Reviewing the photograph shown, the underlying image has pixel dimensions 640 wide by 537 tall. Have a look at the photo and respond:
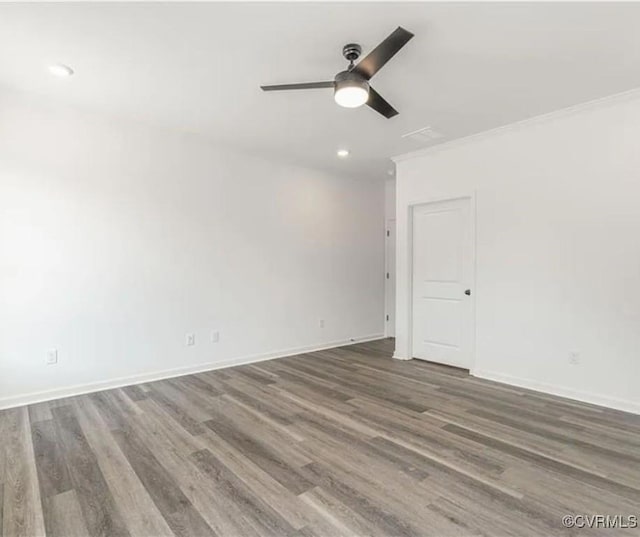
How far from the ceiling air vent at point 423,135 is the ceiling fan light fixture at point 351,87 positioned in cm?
178

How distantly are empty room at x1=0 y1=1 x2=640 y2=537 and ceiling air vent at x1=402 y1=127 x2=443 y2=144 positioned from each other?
30mm

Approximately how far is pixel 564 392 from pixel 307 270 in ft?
10.8

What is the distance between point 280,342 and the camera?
16.5ft

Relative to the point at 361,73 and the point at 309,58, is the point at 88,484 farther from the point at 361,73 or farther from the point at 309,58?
the point at 309,58

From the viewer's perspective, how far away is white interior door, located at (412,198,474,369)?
14.1 ft

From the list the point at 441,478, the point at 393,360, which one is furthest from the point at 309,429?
the point at 393,360

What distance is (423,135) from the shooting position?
405 centimetres

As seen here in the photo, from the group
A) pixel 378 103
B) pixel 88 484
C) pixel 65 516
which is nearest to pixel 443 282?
pixel 378 103

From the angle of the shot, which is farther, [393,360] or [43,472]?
[393,360]

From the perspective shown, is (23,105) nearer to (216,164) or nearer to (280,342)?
(216,164)

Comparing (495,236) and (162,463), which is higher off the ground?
(495,236)

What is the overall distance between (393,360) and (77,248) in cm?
376

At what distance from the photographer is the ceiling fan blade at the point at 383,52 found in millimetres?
1967

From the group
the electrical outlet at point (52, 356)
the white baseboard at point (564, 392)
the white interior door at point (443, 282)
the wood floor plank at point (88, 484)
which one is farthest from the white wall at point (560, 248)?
the electrical outlet at point (52, 356)
